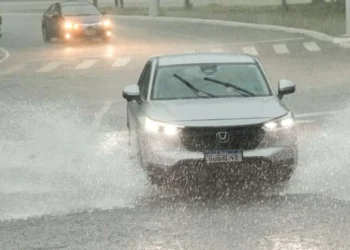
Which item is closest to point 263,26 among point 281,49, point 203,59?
point 281,49

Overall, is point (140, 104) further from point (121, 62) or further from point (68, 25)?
point (68, 25)

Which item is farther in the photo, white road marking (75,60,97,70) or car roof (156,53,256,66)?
white road marking (75,60,97,70)

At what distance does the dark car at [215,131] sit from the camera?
11.5m

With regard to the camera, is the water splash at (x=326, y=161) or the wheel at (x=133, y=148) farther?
the wheel at (x=133, y=148)

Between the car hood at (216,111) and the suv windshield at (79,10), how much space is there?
31.6m

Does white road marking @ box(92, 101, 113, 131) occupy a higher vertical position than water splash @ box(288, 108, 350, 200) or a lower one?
lower

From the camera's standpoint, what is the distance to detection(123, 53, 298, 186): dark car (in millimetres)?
11531

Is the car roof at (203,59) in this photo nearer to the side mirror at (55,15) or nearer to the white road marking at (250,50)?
the white road marking at (250,50)

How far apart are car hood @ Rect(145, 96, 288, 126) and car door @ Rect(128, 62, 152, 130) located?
202mm

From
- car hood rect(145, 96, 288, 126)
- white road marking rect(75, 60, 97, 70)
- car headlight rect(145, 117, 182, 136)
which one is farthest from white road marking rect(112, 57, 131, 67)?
car headlight rect(145, 117, 182, 136)

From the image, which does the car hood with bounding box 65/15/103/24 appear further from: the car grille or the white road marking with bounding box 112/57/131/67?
the car grille

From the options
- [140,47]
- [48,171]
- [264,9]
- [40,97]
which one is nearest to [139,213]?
[48,171]

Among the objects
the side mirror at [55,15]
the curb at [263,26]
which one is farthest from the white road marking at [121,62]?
the side mirror at [55,15]

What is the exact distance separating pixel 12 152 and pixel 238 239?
6699mm
